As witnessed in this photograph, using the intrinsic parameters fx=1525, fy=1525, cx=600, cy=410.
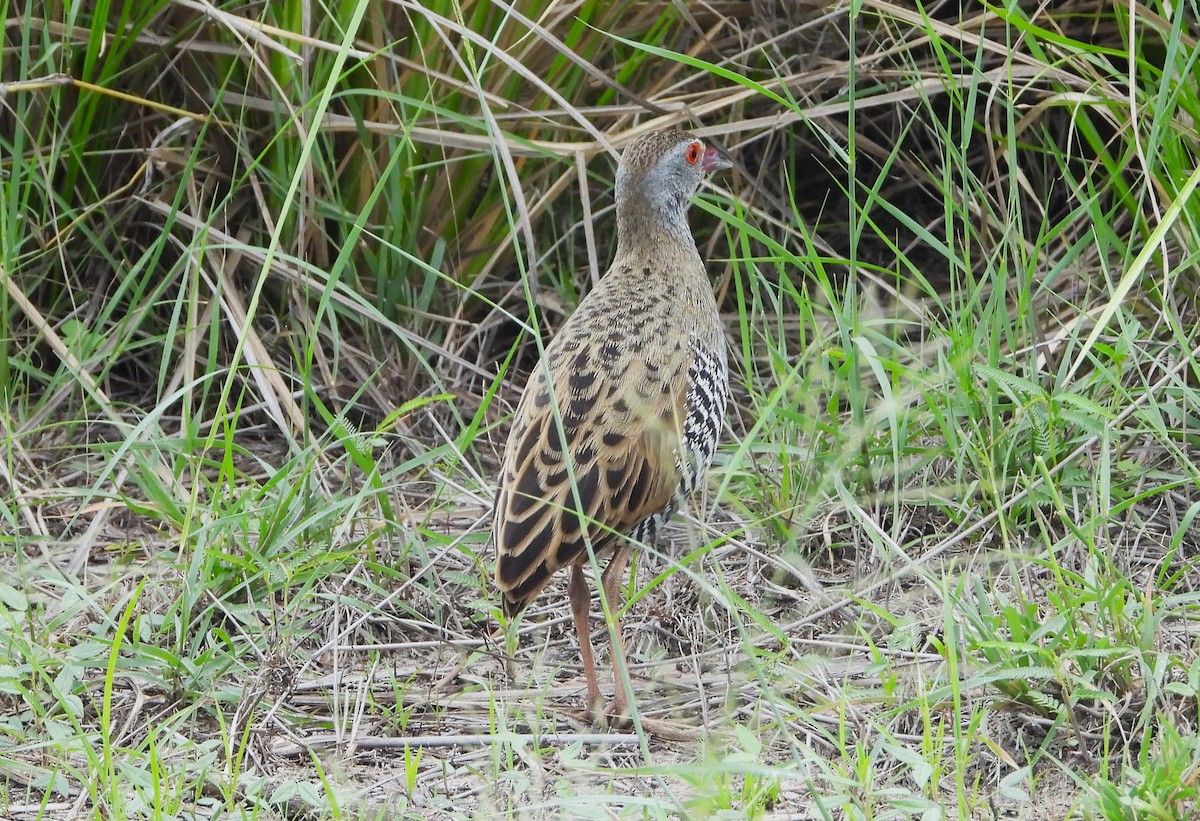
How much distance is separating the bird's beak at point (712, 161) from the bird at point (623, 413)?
0.24 feet

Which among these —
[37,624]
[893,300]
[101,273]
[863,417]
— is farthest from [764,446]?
[101,273]

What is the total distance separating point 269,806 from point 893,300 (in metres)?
2.62

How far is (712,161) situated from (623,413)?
3.51 feet

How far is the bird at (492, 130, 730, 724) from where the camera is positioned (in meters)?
3.33

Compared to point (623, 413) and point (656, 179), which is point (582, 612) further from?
point (656, 179)

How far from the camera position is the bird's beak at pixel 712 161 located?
14.0 feet

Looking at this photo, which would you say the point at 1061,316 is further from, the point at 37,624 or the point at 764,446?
the point at 37,624

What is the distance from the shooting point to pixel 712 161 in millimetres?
4305

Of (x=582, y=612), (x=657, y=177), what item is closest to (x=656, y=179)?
(x=657, y=177)

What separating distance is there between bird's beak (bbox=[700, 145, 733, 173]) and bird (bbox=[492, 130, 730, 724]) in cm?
7

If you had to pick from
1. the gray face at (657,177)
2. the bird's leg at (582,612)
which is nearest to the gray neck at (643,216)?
the gray face at (657,177)

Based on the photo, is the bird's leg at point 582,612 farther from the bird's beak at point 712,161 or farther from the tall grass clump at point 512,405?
the bird's beak at point 712,161

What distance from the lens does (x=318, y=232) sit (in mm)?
4566

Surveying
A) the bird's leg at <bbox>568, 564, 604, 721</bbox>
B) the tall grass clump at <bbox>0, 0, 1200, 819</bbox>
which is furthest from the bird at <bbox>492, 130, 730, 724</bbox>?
the tall grass clump at <bbox>0, 0, 1200, 819</bbox>
